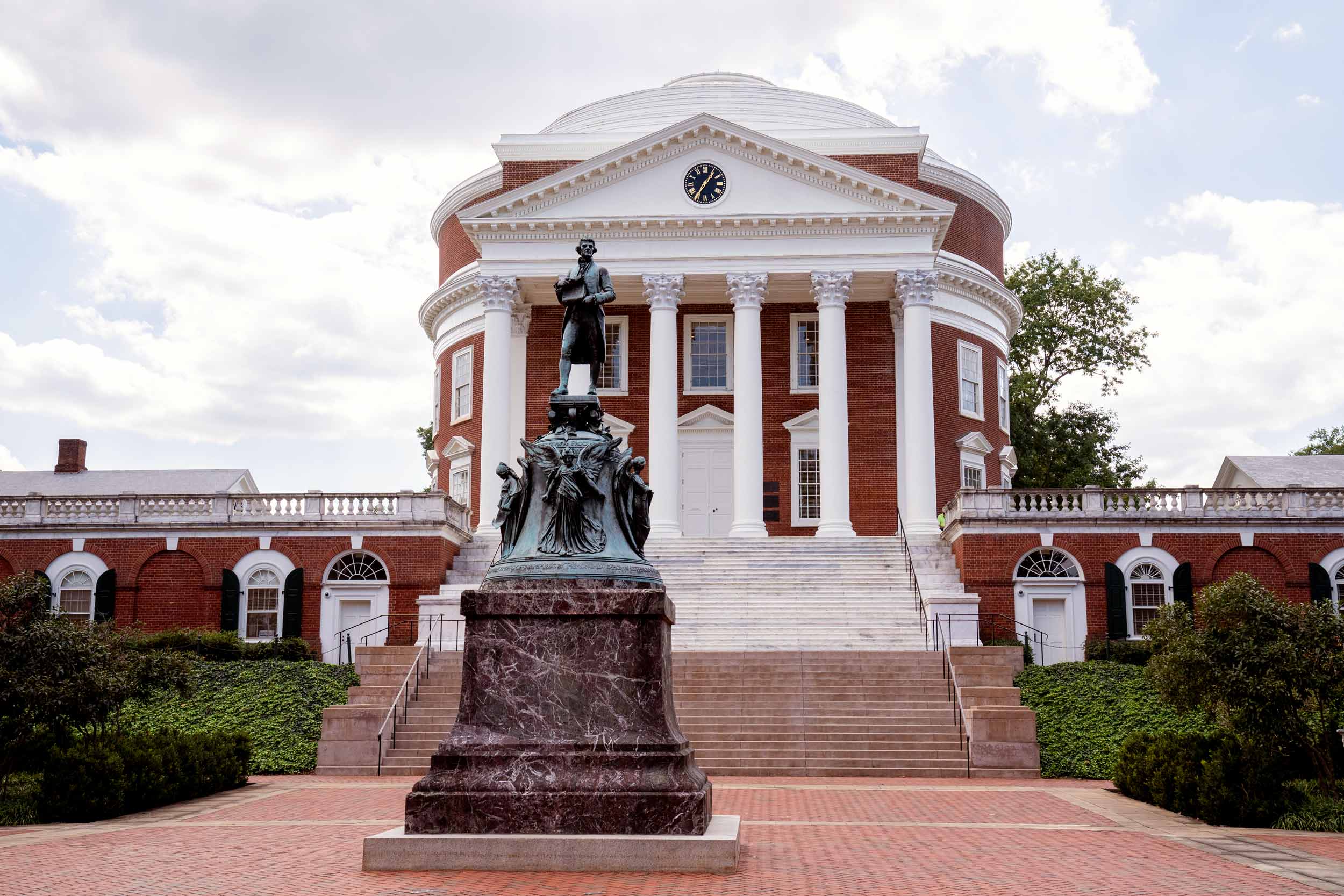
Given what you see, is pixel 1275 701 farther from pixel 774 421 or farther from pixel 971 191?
pixel 971 191

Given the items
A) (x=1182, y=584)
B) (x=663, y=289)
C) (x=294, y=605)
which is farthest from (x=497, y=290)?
(x=1182, y=584)

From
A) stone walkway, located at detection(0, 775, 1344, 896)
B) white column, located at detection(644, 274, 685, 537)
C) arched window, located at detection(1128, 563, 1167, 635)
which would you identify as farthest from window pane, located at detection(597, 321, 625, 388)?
stone walkway, located at detection(0, 775, 1344, 896)

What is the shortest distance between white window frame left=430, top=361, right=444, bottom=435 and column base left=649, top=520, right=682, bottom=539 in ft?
47.2

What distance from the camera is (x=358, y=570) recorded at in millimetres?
34750

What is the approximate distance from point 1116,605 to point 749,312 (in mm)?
12585

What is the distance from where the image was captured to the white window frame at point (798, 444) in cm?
4116

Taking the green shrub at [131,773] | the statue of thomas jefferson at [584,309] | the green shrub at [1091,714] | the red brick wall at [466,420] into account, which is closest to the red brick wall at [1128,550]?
the green shrub at [1091,714]

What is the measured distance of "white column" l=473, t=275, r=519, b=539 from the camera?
37219mm

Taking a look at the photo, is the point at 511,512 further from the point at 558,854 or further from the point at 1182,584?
the point at 1182,584

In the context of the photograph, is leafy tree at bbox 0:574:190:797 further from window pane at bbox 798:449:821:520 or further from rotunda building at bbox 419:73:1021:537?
window pane at bbox 798:449:821:520

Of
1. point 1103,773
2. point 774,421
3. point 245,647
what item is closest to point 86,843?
point 1103,773

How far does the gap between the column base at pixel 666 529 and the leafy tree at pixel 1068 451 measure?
23.7 metres

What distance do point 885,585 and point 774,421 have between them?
9.81 metres

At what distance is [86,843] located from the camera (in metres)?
14.1
